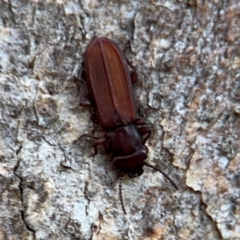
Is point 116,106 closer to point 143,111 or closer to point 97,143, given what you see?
point 143,111

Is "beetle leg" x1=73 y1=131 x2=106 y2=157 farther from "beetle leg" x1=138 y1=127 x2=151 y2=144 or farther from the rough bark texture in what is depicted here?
"beetle leg" x1=138 y1=127 x2=151 y2=144

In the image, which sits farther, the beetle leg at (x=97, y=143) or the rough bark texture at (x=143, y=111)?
the beetle leg at (x=97, y=143)

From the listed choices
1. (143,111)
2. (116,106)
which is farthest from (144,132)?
(116,106)

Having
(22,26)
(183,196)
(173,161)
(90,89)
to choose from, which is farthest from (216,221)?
(22,26)

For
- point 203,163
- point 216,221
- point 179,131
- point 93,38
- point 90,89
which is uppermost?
point 93,38

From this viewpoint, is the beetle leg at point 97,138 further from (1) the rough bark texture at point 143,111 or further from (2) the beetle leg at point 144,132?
(2) the beetle leg at point 144,132

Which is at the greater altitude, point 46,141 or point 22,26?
point 22,26

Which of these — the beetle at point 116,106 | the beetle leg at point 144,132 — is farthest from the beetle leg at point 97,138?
the beetle leg at point 144,132

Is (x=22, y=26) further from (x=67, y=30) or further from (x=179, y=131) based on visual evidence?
(x=179, y=131)
